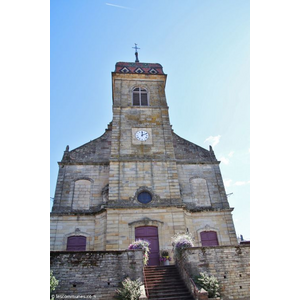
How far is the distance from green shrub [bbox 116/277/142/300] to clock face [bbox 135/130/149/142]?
11.0 m

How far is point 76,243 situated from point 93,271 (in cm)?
597

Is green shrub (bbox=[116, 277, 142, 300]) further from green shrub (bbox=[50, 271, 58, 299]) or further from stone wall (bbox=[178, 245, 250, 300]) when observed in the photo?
stone wall (bbox=[178, 245, 250, 300])

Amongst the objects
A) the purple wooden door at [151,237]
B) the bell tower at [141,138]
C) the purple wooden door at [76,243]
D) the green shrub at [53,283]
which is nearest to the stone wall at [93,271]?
the green shrub at [53,283]

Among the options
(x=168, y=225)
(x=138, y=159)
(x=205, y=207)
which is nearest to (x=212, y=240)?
(x=205, y=207)

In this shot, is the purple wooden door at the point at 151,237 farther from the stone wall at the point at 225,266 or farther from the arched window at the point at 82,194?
the arched window at the point at 82,194

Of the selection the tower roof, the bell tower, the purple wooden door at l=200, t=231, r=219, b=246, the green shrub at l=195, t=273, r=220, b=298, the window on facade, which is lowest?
the green shrub at l=195, t=273, r=220, b=298

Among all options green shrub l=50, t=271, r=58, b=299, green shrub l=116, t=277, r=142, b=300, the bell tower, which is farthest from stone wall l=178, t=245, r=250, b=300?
the bell tower

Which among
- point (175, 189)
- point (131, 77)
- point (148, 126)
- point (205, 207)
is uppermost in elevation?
point (131, 77)

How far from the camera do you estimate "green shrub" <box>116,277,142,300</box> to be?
344 inches

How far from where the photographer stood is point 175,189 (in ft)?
54.6

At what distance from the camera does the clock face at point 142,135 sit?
18908 mm
